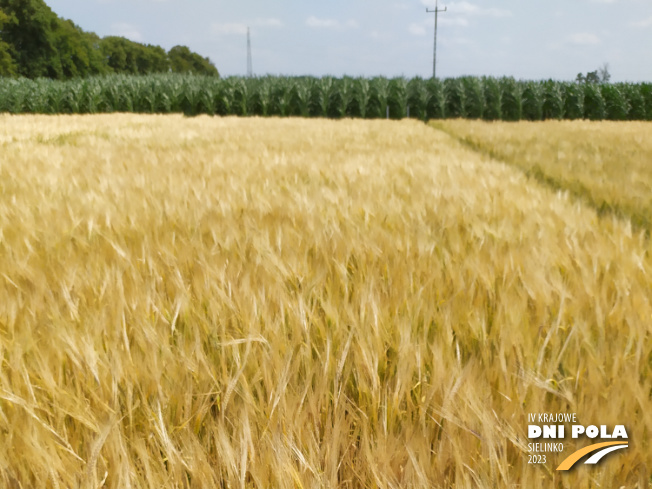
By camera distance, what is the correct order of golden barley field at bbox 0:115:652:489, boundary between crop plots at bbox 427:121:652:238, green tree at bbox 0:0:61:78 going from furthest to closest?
green tree at bbox 0:0:61:78 < boundary between crop plots at bbox 427:121:652:238 < golden barley field at bbox 0:115:652:489

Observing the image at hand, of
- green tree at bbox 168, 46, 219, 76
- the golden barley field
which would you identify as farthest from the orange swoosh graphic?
→ green tree at bbox 168, 46, 219, 76

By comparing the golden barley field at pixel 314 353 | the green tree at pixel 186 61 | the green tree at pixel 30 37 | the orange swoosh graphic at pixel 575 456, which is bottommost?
the orange swoosh graphic at pixel 575 456

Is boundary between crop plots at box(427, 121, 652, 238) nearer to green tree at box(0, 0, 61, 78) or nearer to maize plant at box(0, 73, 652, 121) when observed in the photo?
maize plant at box(0, 73, 652, 121)

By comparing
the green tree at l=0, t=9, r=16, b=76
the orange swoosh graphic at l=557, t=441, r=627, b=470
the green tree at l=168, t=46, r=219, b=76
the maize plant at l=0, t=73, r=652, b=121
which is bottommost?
the orange swoosh graphic at l=557, t=441, r=627, b=470

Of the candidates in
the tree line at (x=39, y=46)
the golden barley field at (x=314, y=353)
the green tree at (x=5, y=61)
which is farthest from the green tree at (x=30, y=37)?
the golden barley field at (x=314, y=353)

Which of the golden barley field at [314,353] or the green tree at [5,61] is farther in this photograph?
Result: the green tree at [5,61]

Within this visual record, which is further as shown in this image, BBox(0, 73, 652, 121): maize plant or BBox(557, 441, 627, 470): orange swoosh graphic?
BBox(0, 73, 652, 121): maize plant

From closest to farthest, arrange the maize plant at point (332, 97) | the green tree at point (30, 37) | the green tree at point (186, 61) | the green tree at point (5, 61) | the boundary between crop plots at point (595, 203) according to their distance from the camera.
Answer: the boundary between crop plots at point (595, 203), the maize plant at point (332, 97), the green tree at point (5, 61), the green tree at point (30, 37), the green tree at point (186, 61)

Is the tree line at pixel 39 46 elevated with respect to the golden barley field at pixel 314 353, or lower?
elevated

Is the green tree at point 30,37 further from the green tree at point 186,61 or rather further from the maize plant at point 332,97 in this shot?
the green tree at point 186,61

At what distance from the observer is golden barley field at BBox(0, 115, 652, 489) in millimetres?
504

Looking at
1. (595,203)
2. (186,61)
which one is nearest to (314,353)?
(595,203)

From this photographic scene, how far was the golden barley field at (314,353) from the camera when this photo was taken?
0.50 meters

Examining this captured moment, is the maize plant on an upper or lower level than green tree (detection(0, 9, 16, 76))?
lower
